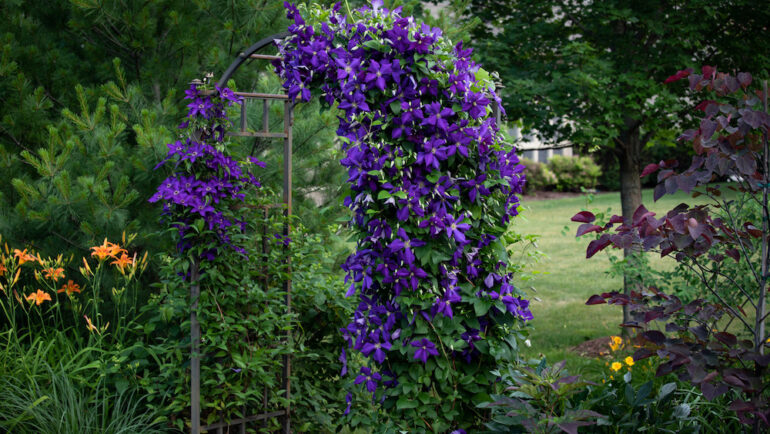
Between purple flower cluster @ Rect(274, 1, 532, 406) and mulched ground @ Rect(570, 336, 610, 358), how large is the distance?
2917 mm

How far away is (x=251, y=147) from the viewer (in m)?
4.39

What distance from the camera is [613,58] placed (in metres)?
5.04

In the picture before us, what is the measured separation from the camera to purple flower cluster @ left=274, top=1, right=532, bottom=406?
2232mm

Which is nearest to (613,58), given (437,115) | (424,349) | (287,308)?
(437,115)

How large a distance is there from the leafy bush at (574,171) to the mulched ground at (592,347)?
12263mm

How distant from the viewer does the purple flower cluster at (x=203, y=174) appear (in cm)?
287

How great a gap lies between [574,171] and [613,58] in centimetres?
1303

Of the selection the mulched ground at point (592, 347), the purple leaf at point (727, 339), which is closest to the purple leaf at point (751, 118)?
the purple leaf at point (727, 339)

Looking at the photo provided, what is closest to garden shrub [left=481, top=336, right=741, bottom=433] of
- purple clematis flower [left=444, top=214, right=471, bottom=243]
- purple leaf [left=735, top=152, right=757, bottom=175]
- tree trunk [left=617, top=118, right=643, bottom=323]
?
purple clematis flower [left=444, top=214, right=471, bottom=243]

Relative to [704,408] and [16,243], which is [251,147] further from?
[704,408]

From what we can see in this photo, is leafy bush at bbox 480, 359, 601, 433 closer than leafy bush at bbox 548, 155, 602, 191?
Yes

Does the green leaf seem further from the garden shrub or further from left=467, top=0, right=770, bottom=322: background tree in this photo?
left=467, top=0, right=770, bottom=322: background tree

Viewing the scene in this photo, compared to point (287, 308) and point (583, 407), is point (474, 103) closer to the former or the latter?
point (583, 407)

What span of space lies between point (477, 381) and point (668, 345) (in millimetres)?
695
